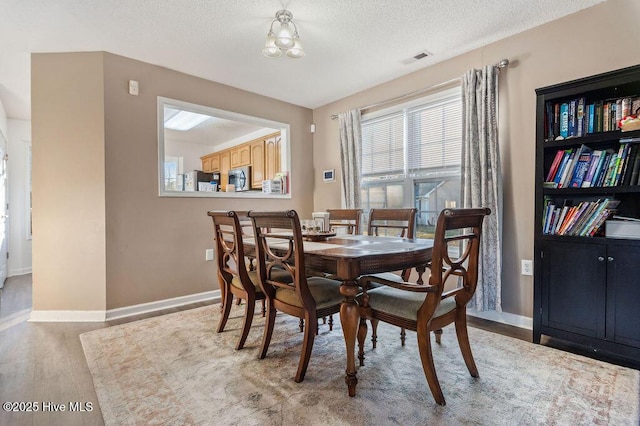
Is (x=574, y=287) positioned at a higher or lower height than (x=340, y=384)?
higher

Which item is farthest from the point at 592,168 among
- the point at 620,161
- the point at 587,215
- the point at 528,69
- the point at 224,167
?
the point at 224,167

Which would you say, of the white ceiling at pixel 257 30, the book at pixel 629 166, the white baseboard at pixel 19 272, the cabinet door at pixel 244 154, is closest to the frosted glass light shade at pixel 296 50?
the white ceiling at pixel 257 30

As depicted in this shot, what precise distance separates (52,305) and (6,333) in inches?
14.8

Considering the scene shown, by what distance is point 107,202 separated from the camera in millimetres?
2924

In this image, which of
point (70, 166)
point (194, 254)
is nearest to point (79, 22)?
point (70, 166)

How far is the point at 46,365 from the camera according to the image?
203 cm

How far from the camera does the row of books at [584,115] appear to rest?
2.04m

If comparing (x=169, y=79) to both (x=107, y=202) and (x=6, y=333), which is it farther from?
(x=6, y=333)

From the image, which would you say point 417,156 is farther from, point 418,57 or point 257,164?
point 257,164

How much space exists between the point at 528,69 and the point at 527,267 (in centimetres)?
160

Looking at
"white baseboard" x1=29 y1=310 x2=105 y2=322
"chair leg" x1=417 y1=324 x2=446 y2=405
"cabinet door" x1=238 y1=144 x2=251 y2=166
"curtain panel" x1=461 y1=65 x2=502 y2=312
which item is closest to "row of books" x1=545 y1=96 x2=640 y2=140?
"curtain panel" x1=461 y1=65 x2=502 y2=312

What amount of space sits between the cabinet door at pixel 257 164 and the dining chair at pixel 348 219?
2.34 metres

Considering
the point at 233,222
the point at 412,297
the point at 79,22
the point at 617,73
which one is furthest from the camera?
the point at 79,22

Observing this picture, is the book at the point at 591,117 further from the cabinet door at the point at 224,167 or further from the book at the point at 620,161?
the cabinet door at the point at 224,167
